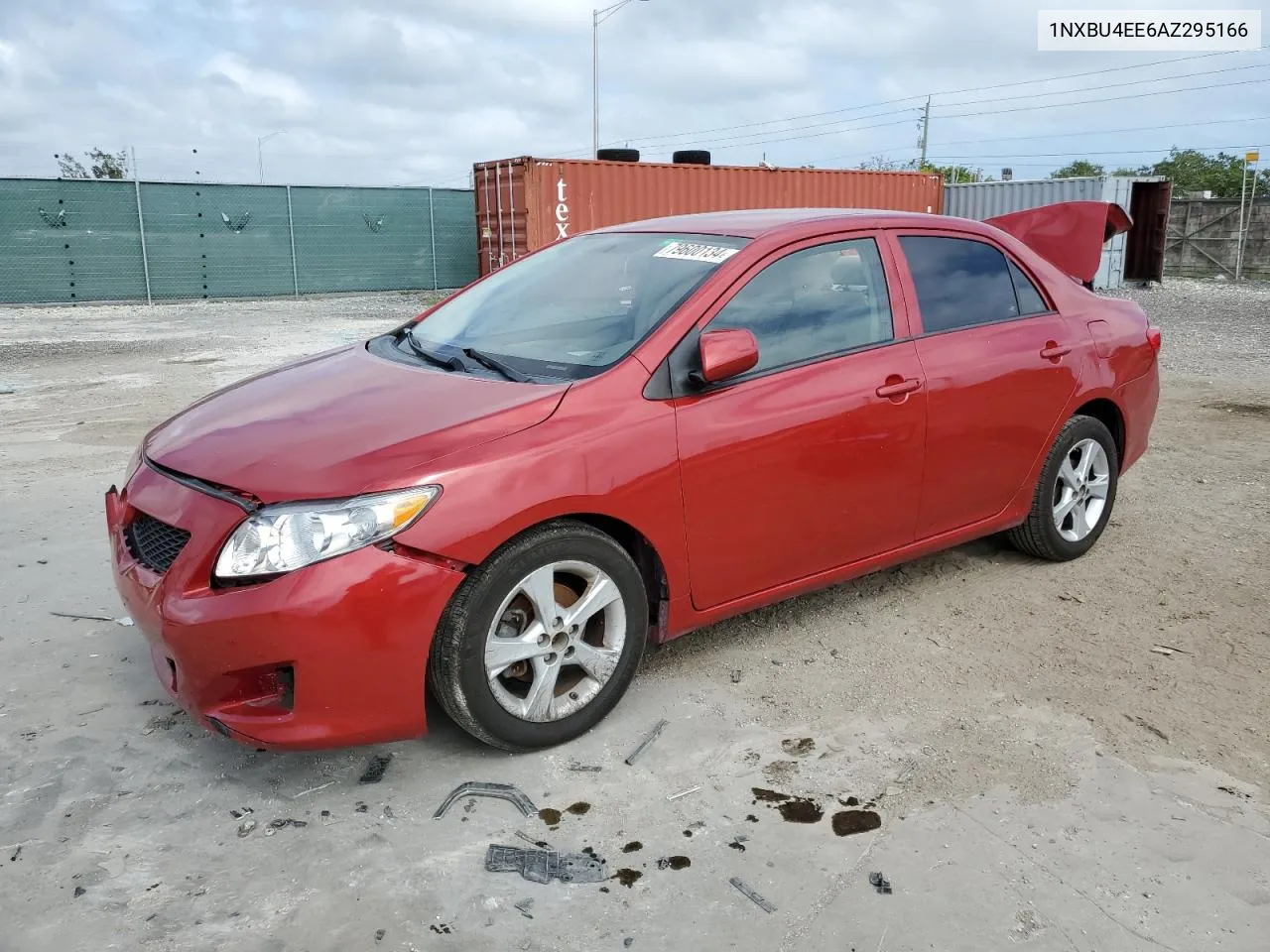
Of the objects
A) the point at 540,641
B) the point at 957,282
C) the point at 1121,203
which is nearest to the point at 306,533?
the point at 540,641

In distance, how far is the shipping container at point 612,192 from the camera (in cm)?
1834

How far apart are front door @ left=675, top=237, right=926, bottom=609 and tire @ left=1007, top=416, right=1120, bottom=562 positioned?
923 millimetres

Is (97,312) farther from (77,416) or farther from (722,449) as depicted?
(722,449)

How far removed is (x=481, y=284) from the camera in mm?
4469

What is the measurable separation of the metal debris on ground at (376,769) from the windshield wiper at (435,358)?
131 centimetres

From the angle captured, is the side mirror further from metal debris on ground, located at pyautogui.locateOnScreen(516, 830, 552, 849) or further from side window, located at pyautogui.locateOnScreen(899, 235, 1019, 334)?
metal debris on ground, located at pyautogui.locateOnScreen(516, 830, 552, 849)

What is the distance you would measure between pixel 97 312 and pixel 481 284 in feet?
62.8

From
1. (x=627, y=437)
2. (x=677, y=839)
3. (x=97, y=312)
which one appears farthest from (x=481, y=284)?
(x=97, y=312)

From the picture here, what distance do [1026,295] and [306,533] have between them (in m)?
3.28

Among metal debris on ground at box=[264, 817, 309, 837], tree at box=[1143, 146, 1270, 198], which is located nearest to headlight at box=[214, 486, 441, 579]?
metal debris on ground at box=[264, 817, 309, 837]

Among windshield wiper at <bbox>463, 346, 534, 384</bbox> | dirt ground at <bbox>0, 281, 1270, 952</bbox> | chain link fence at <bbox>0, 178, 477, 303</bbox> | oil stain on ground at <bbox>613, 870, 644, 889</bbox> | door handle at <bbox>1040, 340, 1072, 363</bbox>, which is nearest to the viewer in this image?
dirt ground at <bbox>0, 281, 1270, 952</bbox>

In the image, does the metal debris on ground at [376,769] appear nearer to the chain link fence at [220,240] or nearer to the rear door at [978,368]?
the rear door at [978,368]

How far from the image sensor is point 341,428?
314cm

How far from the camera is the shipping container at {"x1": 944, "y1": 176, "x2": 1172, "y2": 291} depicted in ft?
74.6
